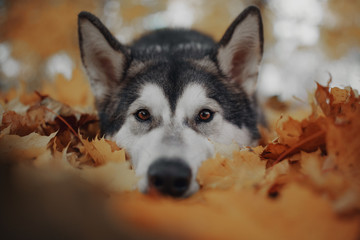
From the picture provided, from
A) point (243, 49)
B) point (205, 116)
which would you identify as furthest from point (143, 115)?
point (243, 49)

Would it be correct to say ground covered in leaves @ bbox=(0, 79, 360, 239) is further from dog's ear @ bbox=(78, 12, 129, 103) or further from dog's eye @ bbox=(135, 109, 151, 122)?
dog's ear @ bbox=(78, 12, 129, 103)

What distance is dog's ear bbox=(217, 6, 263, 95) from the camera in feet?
8.65

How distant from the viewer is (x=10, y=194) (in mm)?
1002

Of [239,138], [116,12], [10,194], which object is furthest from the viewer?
[116,12]

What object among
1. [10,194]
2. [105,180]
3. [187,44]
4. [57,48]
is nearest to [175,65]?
[187,44]

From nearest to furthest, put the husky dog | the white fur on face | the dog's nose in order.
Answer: the dog's nose, the white fur on face, the husky dog

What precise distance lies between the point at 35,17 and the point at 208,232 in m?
7.61

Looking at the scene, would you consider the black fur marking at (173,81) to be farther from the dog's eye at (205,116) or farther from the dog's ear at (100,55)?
the dog's eye at (205,116)

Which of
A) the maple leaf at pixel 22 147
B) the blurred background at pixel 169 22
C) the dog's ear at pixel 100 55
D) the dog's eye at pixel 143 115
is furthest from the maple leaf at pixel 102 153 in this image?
the blurred background at pixel 169 22

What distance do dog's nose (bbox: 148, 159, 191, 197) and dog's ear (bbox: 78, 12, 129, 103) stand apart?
61.4 inches

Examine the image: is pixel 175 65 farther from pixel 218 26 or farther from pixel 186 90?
pixel 218 26

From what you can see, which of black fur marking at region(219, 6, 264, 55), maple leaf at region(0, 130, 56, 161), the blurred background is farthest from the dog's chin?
the blurred background

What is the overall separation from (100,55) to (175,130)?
1303 mm

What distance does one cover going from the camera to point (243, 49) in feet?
9.46
